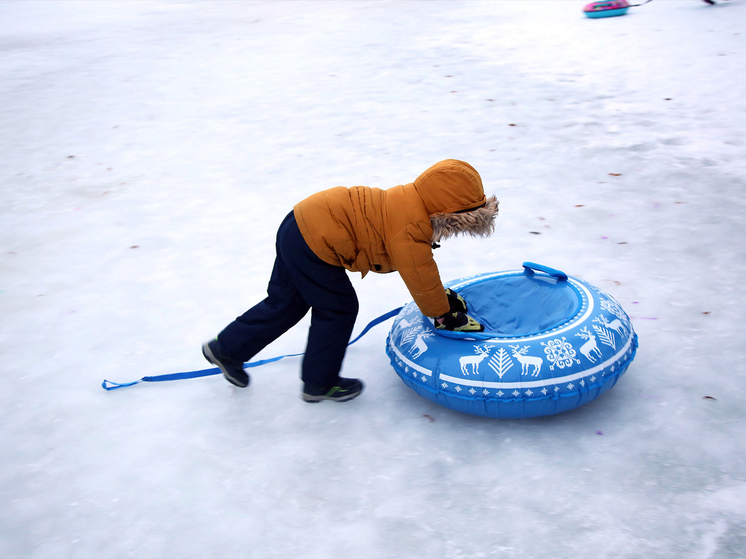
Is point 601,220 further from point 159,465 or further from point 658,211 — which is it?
point 159,465

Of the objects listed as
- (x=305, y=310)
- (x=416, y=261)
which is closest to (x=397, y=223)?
(x=416, y=261)

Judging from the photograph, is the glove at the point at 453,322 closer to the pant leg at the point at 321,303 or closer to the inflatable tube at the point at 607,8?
the pant leg at the point at 321,303

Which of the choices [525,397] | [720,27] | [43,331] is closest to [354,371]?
[525,397]

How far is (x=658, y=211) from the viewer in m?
4.41

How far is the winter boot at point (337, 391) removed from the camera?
107 inches

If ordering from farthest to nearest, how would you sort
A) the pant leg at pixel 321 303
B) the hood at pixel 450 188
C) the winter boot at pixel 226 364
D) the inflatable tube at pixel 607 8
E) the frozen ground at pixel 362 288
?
the inflatable tube at pixel 607 8, the winter boot at pixel 226 364, the pant leg at pixel 321 303, the hood at pixel 450 188, the frozen ground at pixel 362 288

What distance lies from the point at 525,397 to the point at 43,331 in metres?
2.84

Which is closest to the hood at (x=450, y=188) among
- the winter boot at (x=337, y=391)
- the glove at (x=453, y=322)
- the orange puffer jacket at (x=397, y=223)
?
the orange puffer jacket at (x=397, y=223)

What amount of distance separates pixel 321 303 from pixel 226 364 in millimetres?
618

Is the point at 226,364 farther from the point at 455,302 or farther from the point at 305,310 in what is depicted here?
the point at 455,302

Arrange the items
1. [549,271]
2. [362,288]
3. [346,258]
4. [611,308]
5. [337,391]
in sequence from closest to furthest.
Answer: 1. [346,258]
2. [611,308]
3. [337,391]
4. [549,271]
5. [362,288]

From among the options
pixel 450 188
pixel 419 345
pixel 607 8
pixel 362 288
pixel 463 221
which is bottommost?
pixel 362 288

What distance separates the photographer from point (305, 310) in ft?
9.09

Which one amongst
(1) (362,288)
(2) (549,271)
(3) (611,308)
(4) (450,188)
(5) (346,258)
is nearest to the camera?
(4) (450,188)
